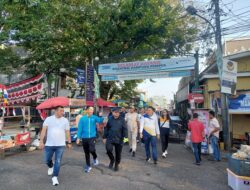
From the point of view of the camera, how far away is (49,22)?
16.7m

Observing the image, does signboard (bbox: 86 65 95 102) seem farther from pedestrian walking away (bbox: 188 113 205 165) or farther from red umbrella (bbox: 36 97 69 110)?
pedestrian walking away (bbox: 188 113 205 165)

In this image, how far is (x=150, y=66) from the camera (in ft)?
45.0

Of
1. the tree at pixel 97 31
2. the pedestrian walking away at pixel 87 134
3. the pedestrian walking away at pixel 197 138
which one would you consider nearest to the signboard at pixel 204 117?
the pedestrian walking away at pixel 197 138

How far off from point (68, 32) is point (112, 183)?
1350 cm

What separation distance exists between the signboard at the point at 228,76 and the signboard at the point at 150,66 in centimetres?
309

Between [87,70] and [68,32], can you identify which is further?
[68,32]

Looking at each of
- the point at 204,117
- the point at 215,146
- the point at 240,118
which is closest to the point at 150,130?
the point at 215,146

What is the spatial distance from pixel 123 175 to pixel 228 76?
5.69 meters

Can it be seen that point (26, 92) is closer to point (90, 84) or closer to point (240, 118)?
point (90, 84)

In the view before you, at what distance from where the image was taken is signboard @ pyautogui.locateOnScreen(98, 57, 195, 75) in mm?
12883

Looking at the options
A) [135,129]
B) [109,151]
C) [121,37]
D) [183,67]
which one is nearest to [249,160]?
[109,151]

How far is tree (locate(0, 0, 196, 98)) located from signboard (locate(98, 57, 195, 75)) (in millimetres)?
1473

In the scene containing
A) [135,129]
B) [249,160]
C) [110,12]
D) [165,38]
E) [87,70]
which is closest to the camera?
[249,160]

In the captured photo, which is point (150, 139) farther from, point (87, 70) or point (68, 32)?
point (68, 32)
